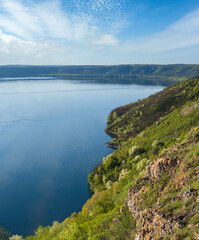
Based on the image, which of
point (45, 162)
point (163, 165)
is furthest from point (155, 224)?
point (45, 162)

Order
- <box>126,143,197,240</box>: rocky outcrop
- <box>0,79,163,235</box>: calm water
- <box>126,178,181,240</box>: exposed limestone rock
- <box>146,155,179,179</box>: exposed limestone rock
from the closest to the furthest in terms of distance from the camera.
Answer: <box>126,178,181,240</box>: exposed limestone rock < <box>126,143,197,240</box>: rocky outcrop < <box>146,155,179,179</box>: exposed limestone rock < <box>0,79,163,235</box>: calm water

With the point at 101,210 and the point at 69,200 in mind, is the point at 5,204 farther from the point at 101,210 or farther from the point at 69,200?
the point at 101,210

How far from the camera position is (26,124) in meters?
103

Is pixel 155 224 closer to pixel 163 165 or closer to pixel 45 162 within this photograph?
pixel 163 165

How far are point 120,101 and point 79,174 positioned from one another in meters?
114

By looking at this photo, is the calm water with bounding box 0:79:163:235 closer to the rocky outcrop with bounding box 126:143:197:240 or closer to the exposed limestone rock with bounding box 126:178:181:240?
the rocky outcrop with bounding box 126:143:197:240

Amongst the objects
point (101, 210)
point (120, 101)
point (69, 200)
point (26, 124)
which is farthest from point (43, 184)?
point (120, 101)

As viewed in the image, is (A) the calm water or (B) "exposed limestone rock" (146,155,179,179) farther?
(A) the calm water

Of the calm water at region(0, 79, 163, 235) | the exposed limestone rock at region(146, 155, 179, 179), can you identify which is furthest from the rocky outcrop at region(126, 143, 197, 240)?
the calm water at region(0, 79, 163, 235)

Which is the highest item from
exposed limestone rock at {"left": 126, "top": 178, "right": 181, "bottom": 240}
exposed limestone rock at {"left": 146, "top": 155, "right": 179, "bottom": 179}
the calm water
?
exposed limestone rock at {"left": 146, "top": 155, "right": 179, "bottom": 179}

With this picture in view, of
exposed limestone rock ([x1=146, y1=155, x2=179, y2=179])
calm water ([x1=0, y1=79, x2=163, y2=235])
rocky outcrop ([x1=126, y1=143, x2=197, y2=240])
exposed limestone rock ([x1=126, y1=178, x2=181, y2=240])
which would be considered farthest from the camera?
calm water ([x1=0, y1=79, x2=163, y2=235])

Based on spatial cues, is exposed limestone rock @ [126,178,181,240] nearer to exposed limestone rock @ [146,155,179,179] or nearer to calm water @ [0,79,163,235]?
exposed limestone rock @ [146,155,179,179]

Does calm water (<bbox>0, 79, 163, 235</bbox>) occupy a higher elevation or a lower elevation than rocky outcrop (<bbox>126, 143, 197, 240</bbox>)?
lower

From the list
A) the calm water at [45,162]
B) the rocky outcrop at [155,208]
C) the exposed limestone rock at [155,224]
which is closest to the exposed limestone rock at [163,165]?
the rocky outcrop at [155,208]
